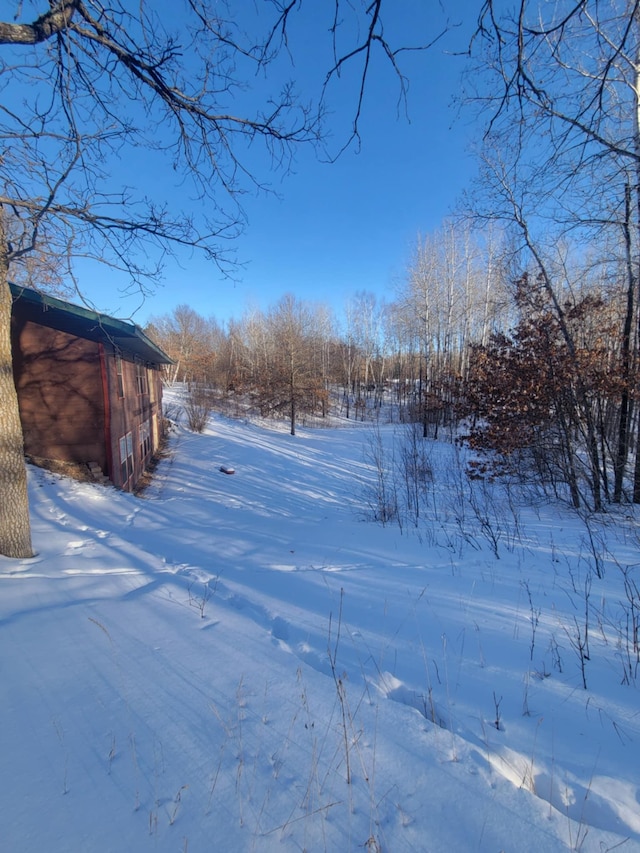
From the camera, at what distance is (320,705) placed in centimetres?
189

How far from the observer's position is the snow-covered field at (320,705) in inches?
51.6

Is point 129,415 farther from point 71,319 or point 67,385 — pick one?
point 71,319

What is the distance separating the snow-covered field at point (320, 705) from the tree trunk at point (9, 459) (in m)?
0.37

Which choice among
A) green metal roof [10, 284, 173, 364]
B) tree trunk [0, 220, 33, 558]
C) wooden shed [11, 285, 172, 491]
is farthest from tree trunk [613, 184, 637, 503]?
wooden shed [11, 285, 172, 491]

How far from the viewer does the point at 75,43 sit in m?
2.97

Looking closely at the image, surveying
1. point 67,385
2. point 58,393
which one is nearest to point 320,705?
point 67,385

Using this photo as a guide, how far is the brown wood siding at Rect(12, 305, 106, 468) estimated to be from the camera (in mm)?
8906

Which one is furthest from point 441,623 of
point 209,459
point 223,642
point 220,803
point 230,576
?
point 209,459

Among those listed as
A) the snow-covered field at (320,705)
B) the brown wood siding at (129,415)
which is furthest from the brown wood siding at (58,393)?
the snow-covered field at (320,705)

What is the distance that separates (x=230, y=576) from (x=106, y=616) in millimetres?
1393

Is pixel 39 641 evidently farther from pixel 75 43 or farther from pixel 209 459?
pixel 209 459

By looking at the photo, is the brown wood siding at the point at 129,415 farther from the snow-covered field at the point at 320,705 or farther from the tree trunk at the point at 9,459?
the snow-covered field at the point at 320,705

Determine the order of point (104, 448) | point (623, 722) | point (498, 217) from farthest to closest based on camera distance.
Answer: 1. point (104, 448)
2. point (498, 217)
3. point (623, 722)

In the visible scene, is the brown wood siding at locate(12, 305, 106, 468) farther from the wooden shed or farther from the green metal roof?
the green metal roof
